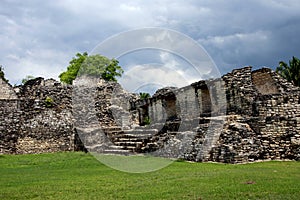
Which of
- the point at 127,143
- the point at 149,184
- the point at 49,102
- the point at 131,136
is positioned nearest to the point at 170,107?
the point at 131,136

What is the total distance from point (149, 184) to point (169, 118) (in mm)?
14718

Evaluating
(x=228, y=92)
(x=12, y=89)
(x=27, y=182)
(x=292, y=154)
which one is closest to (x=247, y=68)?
(x=228, y=92)

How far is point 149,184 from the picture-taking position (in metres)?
8.28

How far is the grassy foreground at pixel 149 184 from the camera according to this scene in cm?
697

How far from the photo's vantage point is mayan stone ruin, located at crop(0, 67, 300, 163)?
538 inches

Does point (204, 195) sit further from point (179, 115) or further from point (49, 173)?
point (179, 115)

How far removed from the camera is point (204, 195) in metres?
6.80

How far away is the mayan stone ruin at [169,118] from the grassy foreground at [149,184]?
3.32 meters

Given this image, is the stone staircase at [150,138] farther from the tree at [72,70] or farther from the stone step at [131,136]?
the tree at [72,70]

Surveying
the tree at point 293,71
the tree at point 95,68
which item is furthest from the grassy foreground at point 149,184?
the tree at point 95,68

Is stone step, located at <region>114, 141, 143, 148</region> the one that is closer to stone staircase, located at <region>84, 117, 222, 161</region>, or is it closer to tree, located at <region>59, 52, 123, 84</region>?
stone staircase, located at <region>84, 117, 222, 161</region>

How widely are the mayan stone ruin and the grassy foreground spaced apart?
3324 mm

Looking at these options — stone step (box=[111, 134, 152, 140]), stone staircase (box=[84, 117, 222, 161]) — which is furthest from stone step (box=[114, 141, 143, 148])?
stone step (box=[111, 134, 152, 140])

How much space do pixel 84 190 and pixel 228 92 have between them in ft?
33.9
